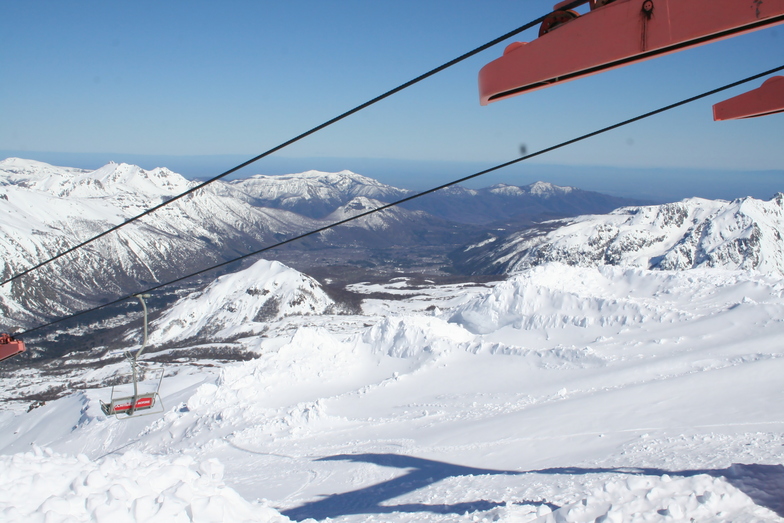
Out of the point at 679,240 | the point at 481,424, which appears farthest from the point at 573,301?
the point at 679,240

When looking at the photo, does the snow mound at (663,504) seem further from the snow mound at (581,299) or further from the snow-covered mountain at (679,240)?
the snow-covered mountain at (679,240)

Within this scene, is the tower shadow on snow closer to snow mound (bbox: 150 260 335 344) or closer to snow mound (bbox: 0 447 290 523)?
snow mound (bbox: 0 447 290 523)

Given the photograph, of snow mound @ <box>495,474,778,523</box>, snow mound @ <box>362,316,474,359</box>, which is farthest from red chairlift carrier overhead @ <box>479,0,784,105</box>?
snow mound @ <box>362,316,474,359</box>

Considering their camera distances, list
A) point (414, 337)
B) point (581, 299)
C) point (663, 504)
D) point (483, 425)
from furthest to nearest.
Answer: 1. point (581, 299)
2. point (414, 337)
3. point (483, 425)
4. point (663, 504)

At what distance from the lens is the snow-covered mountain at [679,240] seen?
12356 cm

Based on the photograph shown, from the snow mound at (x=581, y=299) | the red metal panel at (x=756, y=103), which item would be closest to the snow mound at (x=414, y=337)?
the snow mound at (x=581, y=299)

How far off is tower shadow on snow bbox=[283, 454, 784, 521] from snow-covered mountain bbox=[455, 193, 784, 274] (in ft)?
366

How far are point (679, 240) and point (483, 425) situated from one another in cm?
15450

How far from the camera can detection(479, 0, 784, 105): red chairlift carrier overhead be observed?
287 cm

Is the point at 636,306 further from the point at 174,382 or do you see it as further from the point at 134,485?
the point at 174,382

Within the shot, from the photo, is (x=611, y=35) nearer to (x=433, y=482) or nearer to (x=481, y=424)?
(x=433, y=482)

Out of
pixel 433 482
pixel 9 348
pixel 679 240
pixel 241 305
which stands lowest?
pixel 679 240

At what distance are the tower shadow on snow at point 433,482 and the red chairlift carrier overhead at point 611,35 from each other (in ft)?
25.6

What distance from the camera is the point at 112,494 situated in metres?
Answer: 8.67
